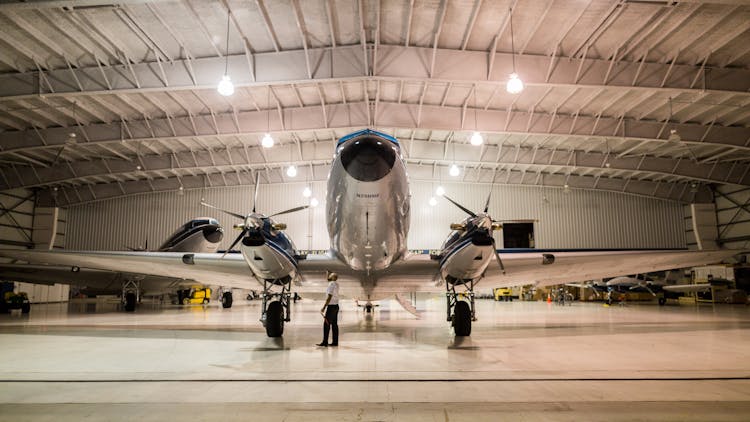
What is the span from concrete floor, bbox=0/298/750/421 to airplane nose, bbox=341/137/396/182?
3406 millimetres

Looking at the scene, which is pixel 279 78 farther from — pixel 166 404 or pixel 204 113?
pixel 166 404

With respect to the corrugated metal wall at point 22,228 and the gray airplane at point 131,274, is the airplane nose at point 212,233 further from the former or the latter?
the corrugated metal wall at point 22,228

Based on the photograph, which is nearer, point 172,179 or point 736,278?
point 736,278

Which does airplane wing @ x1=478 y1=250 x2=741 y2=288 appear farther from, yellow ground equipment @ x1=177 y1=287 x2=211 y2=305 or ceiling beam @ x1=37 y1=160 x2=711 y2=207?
yellow ground equipment @ x1=177 y1=287 x2=211 y2=305

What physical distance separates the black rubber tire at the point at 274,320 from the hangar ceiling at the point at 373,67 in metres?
4.19

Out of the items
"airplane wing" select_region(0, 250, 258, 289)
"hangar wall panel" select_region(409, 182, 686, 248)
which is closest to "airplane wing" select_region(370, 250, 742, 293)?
"airplane wing" select_region(0, 250, 258, 289)

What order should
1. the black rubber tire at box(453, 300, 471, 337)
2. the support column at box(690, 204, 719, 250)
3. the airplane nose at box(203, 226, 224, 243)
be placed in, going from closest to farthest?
the black rubber tire at box(453, 300, 471, 337)
the airplane nose at box(203, 226, 224, 243)
the support column at box(690, 204, 719, 250)

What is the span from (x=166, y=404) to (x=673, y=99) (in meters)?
24.4

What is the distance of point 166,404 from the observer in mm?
4398

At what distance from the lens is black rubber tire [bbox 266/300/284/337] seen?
10.0 meters

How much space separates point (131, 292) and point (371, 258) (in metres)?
17.8

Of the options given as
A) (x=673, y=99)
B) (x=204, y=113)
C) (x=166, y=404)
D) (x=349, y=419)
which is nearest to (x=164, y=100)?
(x=204, y=113)

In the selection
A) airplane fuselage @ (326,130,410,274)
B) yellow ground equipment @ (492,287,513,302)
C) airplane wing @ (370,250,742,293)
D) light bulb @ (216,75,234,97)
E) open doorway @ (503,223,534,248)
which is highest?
light bulb @ (216,75,234,97)

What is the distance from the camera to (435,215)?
115 feet
